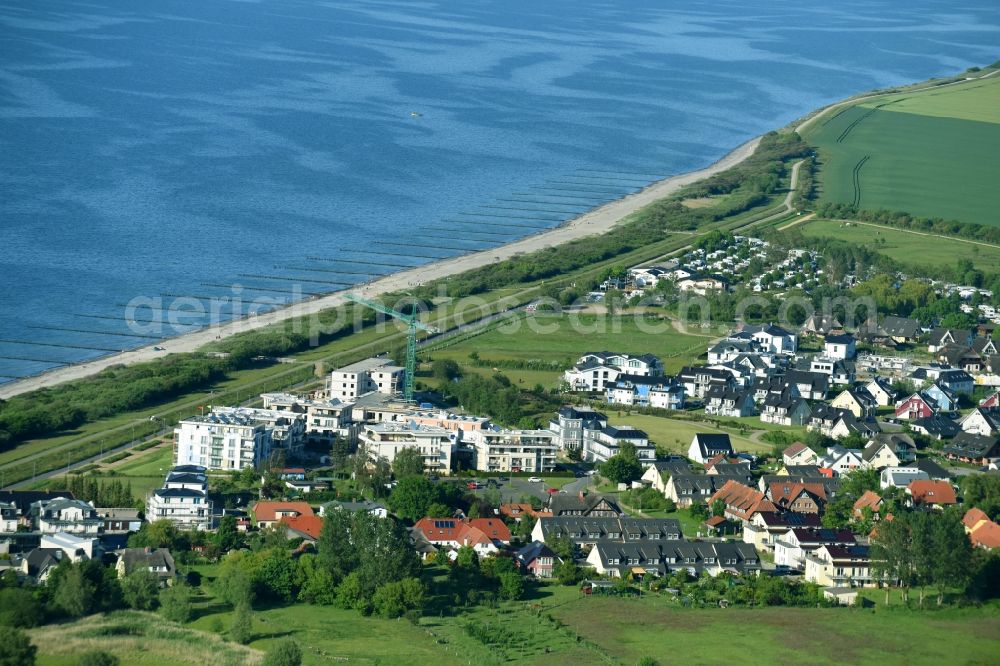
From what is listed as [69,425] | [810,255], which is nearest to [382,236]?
[810,255]

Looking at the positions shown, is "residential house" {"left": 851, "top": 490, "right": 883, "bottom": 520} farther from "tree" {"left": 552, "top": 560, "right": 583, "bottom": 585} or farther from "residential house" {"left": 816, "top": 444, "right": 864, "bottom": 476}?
"tree" {"left": 552, "top": 560, "right": 583, "bottom": 585}

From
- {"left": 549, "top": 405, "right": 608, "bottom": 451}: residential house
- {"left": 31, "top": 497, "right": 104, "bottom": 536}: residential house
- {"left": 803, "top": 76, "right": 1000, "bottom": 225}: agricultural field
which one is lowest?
{"left": 31, "top": 497, "right": 104, "bottom": 536}: residential house

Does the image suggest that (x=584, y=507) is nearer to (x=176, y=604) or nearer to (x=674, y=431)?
(x=674, y=431)

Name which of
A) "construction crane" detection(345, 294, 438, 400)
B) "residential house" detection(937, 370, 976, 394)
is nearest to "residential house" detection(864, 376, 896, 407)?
"residential house" detection(937, 370, 976, 394)

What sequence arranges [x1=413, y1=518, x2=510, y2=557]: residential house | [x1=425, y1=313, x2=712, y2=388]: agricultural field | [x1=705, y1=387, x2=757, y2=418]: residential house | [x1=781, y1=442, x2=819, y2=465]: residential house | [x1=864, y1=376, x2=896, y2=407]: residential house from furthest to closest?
[x1=425, y1=313, x2=712, y2=388]: agricultural field → [x1=864, y1=376, x2=896, y2=407]: residential house → [x1=705, y1=387, x2=757, y2=418]: residential house → [x1=781, y1=442, x2=819, y2=465]: residential house → [x1=413, y1=518, x2=510, y2=557]: residential house

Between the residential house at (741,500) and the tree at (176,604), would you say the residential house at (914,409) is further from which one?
the tree at (176,604)
